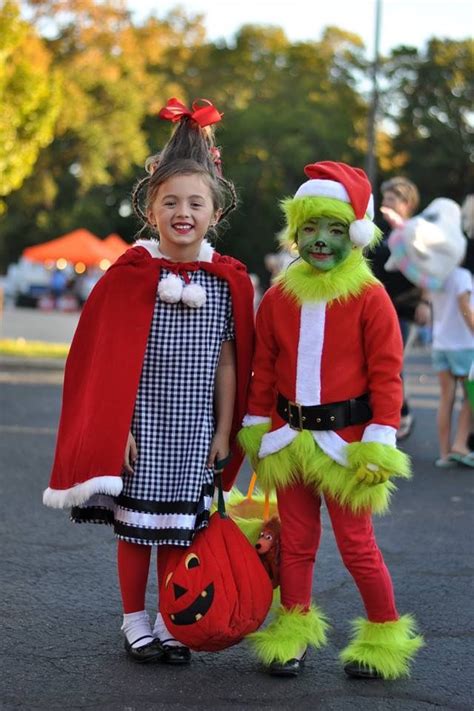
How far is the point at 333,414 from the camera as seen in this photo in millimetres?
3707

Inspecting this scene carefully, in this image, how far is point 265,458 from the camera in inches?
150

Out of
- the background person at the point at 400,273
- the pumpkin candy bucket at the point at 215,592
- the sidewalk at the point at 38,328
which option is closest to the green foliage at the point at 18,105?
the sidewalk at the point at 38,328

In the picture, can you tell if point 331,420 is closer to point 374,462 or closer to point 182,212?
point 374,462

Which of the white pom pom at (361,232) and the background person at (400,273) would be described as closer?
the white pom pom at (361,232)

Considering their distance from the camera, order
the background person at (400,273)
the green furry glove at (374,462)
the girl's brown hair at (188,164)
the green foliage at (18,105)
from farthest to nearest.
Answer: the green foliage at (18,105) → the background person at (400,273) → the girl's brown hair at (188,164) → the green furry glove at (374,462)

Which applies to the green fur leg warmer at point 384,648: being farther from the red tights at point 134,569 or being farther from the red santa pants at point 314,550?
the red tights at point 134,569

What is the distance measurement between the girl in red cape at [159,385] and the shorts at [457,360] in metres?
4.32

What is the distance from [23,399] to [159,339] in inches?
312

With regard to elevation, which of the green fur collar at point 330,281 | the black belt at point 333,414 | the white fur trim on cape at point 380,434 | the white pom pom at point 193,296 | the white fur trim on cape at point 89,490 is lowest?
the white fur trim on cape at point 89,490

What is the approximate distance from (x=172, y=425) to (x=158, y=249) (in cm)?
62

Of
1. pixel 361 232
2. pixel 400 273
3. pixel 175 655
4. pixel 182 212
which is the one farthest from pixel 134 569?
pixel 400 273

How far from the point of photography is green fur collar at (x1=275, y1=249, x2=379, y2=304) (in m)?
3.71

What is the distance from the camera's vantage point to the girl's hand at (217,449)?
12.4 ft

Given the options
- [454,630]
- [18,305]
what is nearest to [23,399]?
[454,630]
